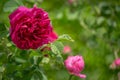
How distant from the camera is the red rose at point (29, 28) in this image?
1410 mm

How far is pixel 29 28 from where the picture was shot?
1407 mm

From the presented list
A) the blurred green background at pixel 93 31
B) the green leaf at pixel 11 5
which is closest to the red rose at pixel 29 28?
the green leaf at pixel 11 5

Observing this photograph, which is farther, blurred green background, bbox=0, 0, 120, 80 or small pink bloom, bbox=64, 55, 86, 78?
blurred green background, bbox=0, 0, 120, 80

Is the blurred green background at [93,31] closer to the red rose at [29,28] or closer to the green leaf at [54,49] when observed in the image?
the green leaf at [54,49]

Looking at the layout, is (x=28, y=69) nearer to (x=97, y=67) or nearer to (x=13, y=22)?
(x=13, y=22)

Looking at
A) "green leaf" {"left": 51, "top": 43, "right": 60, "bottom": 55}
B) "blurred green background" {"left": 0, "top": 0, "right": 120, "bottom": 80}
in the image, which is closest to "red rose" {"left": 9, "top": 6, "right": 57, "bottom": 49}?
"green leaf" {"left": 51, "top": 43, "right": 60, "bottom": 55}

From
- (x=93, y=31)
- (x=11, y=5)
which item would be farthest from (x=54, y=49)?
(x=93, y=31)

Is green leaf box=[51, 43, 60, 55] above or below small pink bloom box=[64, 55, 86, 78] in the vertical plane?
above

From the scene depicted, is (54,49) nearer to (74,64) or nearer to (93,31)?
(74,64)

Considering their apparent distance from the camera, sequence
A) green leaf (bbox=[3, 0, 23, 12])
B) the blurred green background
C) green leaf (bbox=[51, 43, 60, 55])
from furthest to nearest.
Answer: the blurred green background → green leaf (bbox=[3, 0, 23, 12]) → green leaf (bbox=[51, 43, 60, 55])

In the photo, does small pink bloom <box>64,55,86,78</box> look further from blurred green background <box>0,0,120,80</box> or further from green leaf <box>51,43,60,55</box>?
blurred green background <box>0,0,120,80</box>

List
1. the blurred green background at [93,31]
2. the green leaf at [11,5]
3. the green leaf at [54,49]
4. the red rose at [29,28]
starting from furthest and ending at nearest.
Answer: the blurred green background at [93,31] → the green leaf at [11,5] → the green leaf at [54,49] → the red rose at [29,28]

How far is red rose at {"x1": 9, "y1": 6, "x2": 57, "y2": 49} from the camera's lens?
1.41m

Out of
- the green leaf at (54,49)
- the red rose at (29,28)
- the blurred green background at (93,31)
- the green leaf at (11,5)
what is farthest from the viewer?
the blurred green background at (93,31)
